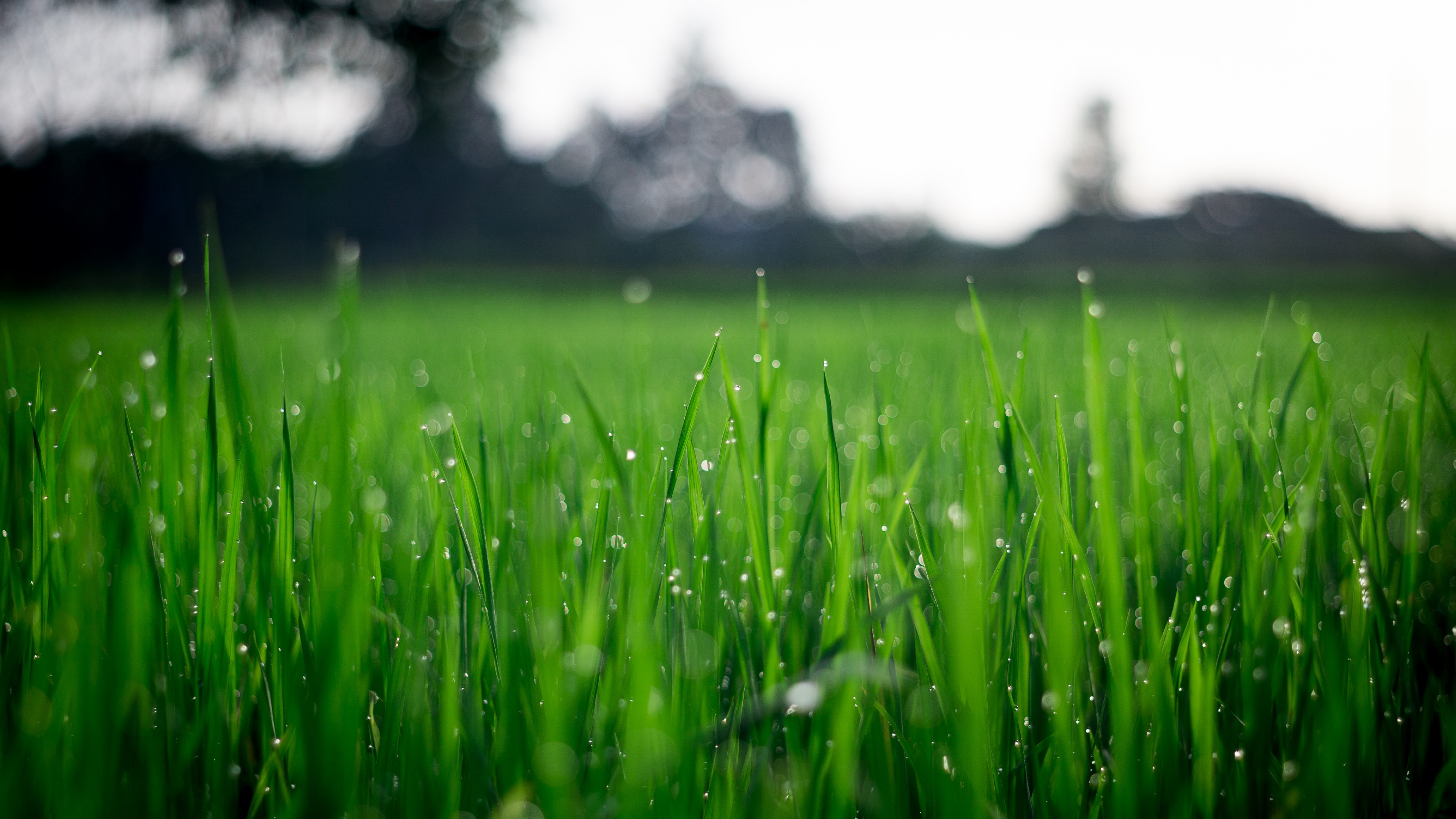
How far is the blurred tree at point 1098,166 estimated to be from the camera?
2684 cm

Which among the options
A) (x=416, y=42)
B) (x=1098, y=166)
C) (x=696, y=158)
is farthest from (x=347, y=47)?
(x=1098, y=166)

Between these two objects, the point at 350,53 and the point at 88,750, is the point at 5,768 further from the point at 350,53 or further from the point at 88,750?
the point at 350,53

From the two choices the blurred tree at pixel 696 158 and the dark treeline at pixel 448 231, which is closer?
the dark treeline at pixel 448 231

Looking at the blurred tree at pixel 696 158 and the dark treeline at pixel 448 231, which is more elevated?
the blurred tree at pixel 696 158

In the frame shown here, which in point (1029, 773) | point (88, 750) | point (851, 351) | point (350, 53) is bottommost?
point (1029, 773)

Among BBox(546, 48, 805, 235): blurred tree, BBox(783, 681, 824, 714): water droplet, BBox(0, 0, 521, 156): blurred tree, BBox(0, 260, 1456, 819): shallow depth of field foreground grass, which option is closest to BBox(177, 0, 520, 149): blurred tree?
BBox(0, 0, 521, 156): blurred tree

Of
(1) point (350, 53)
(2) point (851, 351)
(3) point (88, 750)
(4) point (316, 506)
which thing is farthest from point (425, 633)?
(1) point (350, 53)

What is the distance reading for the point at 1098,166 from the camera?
88.7 ft

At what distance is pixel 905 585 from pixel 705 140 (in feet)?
89.4

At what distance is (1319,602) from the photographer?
487 mm

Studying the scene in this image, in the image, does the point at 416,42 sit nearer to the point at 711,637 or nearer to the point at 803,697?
the point at 711,637

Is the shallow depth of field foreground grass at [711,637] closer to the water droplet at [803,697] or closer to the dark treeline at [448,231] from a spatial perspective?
the water droplet at [803,697]

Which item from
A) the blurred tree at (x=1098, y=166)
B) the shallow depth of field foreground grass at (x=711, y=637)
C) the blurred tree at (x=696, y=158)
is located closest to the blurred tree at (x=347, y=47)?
the blurred tree at (x=696, y=158)

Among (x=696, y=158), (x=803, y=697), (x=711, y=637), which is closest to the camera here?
(x=803, y=697)
